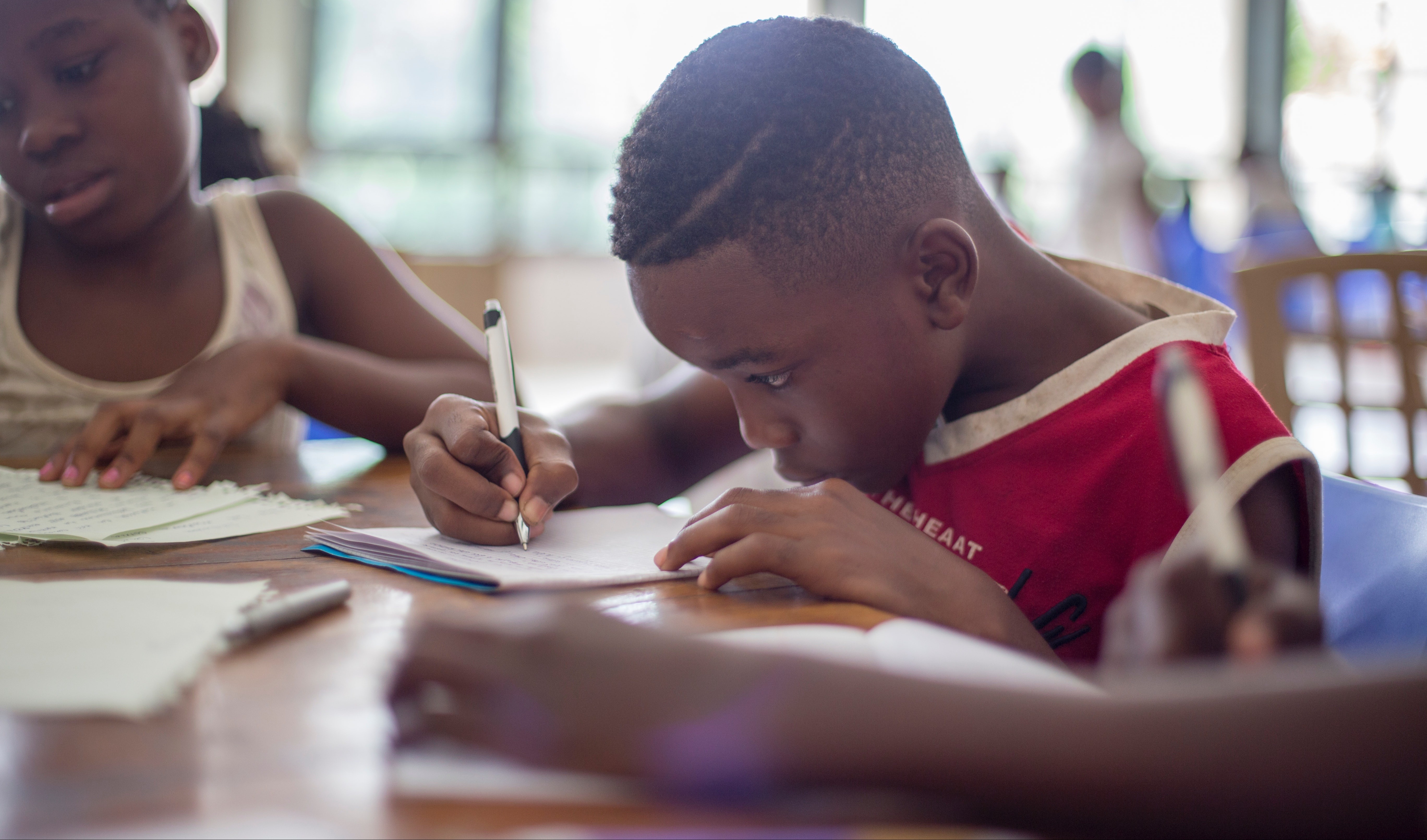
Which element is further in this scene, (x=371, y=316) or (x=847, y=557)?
(x=371, y=316)

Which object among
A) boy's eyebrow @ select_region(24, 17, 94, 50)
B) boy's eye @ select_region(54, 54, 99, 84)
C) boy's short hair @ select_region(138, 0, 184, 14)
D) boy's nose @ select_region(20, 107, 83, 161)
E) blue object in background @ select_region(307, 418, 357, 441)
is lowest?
blue object in background @ select_region(307, 418, 357, 441)

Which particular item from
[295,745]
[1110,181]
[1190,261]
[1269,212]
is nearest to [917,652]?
[295,745]

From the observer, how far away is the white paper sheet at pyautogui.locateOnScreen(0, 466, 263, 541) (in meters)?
0.68

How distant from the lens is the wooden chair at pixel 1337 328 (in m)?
1.12

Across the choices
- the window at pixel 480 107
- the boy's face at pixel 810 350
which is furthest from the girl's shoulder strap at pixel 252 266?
the window at pixel 480 107

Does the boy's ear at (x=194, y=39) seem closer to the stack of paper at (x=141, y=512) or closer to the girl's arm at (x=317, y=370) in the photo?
the girl's arm at (x=317, y=370)

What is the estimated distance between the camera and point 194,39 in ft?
3.57

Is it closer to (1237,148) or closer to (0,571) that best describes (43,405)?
(0,571)

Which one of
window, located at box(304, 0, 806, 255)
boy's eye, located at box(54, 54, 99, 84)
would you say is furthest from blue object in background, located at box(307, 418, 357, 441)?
window, located at box(304, 0, 806, 255)

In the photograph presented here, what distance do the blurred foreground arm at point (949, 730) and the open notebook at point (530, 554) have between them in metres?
0.22

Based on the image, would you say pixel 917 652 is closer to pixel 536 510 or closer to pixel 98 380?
pixel 536 510

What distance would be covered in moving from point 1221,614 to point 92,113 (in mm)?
1072

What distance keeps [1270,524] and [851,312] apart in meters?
0.32

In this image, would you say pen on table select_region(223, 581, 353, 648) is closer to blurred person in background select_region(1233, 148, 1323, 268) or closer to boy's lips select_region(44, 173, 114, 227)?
boy's lips select_region(44, 173, 114, 227)
